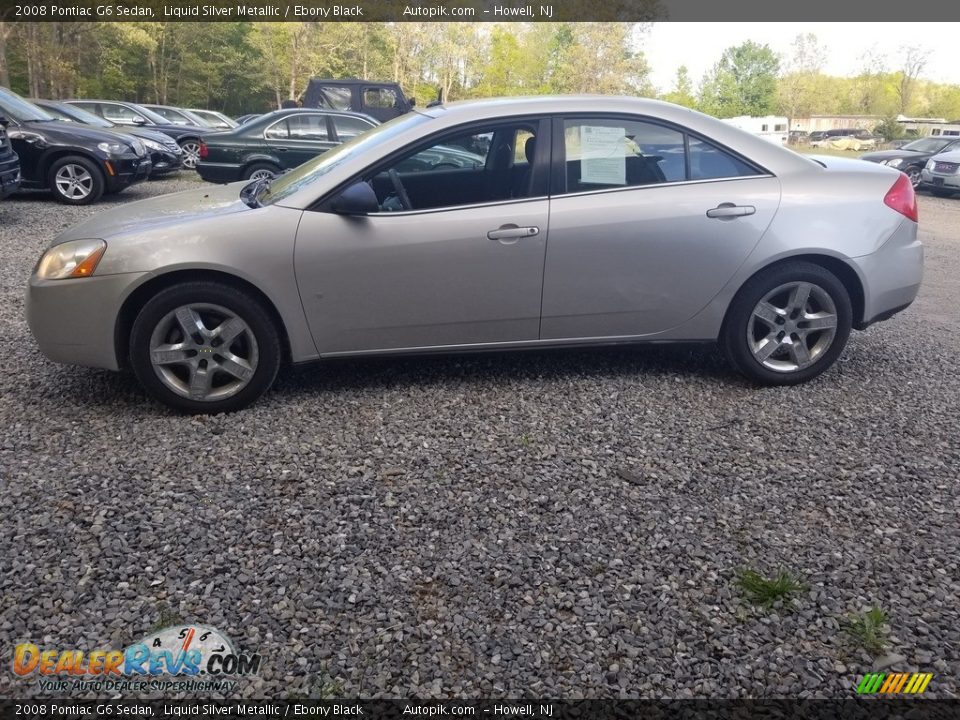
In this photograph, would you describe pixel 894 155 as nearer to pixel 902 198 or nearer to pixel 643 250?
pixel 902 198

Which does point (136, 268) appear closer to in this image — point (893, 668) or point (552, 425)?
point (552, 425)

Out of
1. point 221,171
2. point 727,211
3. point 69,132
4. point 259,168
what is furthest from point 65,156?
point 727,211

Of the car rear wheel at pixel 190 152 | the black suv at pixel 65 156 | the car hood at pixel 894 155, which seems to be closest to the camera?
the black suv at pixel 65 156

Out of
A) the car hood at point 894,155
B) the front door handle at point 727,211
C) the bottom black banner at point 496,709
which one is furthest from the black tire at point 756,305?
the car hood at point 894,155

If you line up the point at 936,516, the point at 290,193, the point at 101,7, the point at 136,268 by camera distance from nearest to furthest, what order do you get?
the point at 936,516 < the point at 136,268 < the point at 290,193 < the point at 101,7

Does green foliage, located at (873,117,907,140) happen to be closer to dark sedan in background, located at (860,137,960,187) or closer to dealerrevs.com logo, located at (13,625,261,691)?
dark sedan in background, located at (860,137,960,187)

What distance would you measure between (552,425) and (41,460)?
7.86ft

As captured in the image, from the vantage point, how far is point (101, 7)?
3419cm

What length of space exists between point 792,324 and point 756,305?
0.25 meters

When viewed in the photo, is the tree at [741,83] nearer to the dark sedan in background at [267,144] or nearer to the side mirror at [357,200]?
the dark sedan in background at [267,144]

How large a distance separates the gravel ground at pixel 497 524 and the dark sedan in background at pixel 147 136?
10.6 m

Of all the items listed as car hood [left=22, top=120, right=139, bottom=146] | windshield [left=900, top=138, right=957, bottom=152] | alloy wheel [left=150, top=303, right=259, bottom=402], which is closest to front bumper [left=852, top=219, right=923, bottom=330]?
alloy wheel [left=150, top=303, right=259, bottom=402]

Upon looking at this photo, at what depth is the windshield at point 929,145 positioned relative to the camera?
2072 centimetres

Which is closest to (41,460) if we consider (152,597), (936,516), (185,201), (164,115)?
(152,597)
